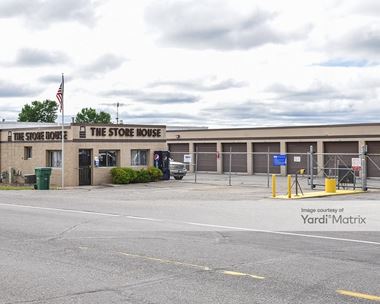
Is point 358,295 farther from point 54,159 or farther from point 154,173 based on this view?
point 54,159

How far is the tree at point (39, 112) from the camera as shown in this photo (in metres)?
98.3

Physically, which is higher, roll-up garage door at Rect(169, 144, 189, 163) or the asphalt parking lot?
roll-up garage door at Rect(169, 144, 189, 163)

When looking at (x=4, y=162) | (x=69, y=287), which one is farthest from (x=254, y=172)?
(x=69, y=287)

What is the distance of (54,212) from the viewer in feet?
58.4

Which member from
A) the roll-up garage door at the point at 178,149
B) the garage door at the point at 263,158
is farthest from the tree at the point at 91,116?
the garage door at the point at 263,158

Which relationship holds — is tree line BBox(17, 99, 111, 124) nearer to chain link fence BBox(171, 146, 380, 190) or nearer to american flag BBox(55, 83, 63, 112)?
chain link fence BBox(171, 146, 380, 190)

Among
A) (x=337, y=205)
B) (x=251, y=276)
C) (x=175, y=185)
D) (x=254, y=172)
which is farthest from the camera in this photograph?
Answer: (x=254, y=172)

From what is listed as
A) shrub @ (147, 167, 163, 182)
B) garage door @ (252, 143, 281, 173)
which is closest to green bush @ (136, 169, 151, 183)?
shrub @ (147, 167, 163, 182)

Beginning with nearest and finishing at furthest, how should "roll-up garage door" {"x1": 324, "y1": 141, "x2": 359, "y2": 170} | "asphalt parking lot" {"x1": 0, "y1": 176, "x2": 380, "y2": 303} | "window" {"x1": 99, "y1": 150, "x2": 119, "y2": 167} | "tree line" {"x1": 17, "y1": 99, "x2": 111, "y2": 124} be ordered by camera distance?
"asphalt parking lot" {"x1": 0, "y1": 176, "x2": 380, "y2": 303}
"window" {"x1": 99, "y1": 150, "x2": 119, "y2": 167}
"roll-up garage door" {"x1": 324, "y1": 141, "x2": 359, "y2": 170}
"tree line" {"x1": 17, "y1": 99, "x2": 111, "y2": 124}

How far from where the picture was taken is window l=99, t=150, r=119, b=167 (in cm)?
3487

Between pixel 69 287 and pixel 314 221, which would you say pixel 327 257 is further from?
pixel 314 221

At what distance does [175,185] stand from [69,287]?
26.1m

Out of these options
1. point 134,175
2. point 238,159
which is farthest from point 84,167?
point 238,159

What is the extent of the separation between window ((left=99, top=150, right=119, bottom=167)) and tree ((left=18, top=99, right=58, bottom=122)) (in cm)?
6603
